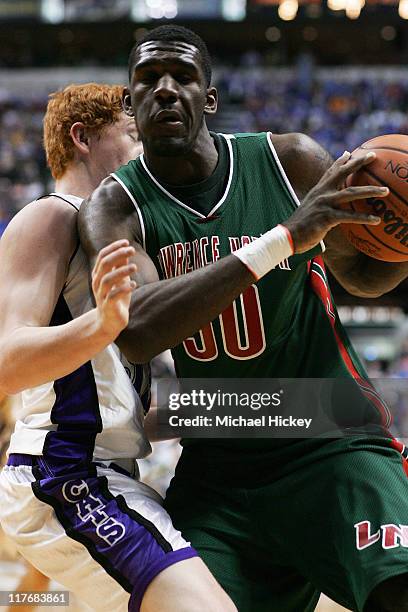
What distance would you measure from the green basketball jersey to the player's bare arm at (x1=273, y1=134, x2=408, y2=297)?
0.13 feet

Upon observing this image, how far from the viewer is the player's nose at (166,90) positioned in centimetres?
250

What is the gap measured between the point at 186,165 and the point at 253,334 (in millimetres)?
534

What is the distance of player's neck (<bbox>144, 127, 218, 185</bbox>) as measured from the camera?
2.63 meters

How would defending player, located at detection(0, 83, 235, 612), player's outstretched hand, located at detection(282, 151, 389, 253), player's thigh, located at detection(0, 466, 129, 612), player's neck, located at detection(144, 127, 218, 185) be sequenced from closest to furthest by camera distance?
1. player's outstretched hand, located at detection(282, 151, 389, 253)
2. defending player, located at detection(0, 83, 235, 612)
3. player's thigh, located at detection(0, 466, 129, 612)
4. player's neck, located at detection(144, 127, 218, 185)

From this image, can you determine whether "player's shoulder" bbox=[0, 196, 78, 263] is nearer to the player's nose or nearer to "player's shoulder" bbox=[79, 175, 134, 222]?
"player's shoulder" bbox=[79, 175, 134, 222]

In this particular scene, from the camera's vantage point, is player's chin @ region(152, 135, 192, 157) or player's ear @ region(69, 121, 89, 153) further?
player's ear @ region(69, 121, 89, 153)

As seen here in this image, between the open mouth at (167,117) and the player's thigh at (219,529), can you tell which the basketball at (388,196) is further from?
the player's thigh at (219,529)

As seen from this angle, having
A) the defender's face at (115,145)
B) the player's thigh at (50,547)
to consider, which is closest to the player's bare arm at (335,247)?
the defender's face at (115,145)

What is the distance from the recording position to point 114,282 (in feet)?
6.65

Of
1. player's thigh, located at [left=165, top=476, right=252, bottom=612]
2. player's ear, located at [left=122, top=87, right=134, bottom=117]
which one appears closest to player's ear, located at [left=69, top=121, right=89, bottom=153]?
player's ear, located at [left=122, top=87, right=134, bottom=117]

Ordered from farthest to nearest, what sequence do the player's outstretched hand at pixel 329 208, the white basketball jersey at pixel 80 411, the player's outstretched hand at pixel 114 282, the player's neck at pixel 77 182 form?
the player's neck at pixel 77 182 < the white basketball jersey at pixel 80 411 < the player's outstretched hand at pixel 329 208 < the player's outstretched hand at pixel 114 282

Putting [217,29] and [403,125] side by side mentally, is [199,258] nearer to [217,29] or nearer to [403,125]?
[403,125]

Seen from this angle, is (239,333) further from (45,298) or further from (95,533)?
(95,533)

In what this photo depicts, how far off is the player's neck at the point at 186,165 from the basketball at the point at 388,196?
1.61 ft
